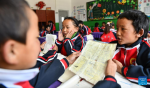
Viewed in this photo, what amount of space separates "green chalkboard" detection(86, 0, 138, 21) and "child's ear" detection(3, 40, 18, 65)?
6.23 meters

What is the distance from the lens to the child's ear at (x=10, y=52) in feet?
0.95

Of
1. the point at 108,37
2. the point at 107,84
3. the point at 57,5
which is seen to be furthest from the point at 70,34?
the point at 57,5

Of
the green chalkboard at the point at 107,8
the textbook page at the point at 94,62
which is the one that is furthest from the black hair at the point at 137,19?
the green chalkboard at the point at 107,8

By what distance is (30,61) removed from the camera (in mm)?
366

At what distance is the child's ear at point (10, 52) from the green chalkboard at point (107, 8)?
245 inches

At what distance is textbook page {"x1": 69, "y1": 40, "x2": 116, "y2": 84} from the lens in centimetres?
61

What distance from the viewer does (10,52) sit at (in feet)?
1.00

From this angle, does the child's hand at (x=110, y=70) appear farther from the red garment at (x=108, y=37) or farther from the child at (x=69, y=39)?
the red garment at (x=108, y=37)

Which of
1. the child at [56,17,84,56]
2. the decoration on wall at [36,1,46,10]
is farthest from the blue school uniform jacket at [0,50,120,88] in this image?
the decoration on wall at [36,1,46,10]

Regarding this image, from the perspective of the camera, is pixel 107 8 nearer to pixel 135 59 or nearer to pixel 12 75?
pixel 135 59

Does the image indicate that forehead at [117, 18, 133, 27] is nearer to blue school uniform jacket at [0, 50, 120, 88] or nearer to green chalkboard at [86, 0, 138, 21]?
blue school uniform jacket at [0, 50, 120, 88]

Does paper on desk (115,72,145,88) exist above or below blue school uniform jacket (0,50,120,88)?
below

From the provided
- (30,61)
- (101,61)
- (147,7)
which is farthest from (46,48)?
(147,7)

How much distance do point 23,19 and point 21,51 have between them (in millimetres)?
99
